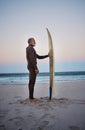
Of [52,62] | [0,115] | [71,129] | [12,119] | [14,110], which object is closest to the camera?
[71,129]

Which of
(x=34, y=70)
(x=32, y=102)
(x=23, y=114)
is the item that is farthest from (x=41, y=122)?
(x=34, y=70)

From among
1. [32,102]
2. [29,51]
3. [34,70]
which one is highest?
[29,51]

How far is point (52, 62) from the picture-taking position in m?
4.06

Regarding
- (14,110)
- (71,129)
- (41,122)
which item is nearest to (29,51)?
(14,110)

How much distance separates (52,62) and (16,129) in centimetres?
208

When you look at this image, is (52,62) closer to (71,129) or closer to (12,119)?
(12,119)

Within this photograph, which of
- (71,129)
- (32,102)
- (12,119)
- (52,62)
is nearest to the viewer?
(71,129)

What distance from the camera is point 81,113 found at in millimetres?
2916

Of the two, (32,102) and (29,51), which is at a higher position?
(29,51)

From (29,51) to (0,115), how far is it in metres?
1.56

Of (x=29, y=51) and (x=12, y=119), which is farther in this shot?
(x=29, y=51)

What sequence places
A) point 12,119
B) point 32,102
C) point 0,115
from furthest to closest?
point 32,102 → point 0,115 → point 12,119

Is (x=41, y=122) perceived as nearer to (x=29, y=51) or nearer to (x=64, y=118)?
(x=64, y=118)

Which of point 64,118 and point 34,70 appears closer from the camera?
point 64,118
